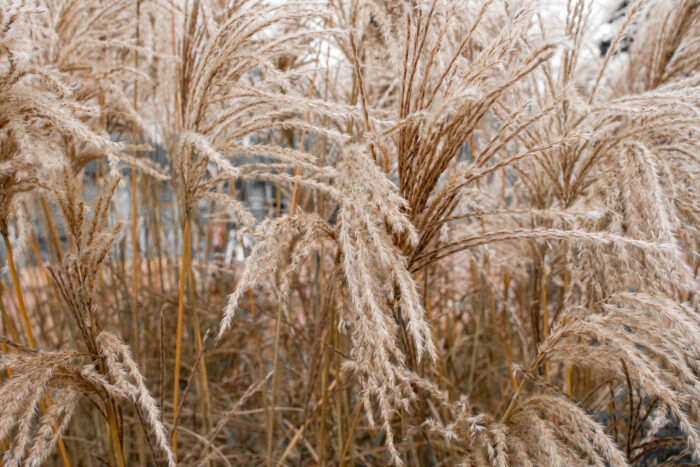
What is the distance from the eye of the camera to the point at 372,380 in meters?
0.81

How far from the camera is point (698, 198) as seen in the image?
1.12 meters

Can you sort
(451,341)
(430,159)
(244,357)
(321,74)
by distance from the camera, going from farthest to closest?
1. (451,341)
2. (244,357)
3. (321,74)
4. (430,159)

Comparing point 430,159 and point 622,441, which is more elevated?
point 430,159

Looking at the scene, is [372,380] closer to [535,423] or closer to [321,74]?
[535,423]

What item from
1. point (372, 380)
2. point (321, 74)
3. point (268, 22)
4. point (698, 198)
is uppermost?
point (321, 74)

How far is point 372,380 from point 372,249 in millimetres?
218

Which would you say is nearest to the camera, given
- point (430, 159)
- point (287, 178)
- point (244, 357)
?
point (430, 159)

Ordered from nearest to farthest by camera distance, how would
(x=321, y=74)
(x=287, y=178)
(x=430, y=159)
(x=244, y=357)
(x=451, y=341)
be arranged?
(x=430, y=159), (x=287, y=178), (x=321, y=74), (x=244, y=357), (x=451, y=341)

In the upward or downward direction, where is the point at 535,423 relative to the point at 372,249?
downward

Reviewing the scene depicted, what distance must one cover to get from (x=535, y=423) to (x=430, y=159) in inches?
20.9

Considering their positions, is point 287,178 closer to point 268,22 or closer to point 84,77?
point 268,22

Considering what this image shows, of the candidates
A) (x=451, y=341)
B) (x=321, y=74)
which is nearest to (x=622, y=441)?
(x=451, y=341)

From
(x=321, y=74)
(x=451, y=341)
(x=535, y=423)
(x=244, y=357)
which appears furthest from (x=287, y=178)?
(x=451, y=341)

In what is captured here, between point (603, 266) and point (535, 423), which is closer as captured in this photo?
point (535, 423)
